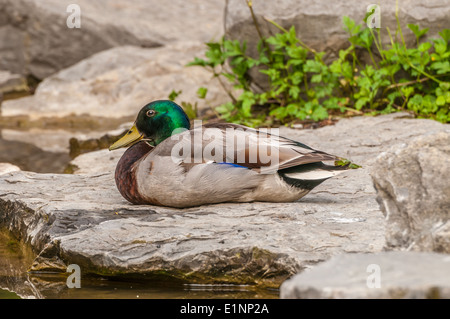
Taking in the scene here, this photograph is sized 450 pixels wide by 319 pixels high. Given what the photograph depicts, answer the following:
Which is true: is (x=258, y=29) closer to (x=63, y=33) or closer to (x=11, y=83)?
(x=63, y=33)

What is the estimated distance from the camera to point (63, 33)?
938 centimetres

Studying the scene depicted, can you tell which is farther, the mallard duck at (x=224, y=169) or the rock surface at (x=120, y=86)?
the rock surface at (x=120, y=86)

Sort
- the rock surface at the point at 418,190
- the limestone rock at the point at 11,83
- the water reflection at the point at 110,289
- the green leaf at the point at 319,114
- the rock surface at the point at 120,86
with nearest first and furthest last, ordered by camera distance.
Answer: the rock surface at the point at 418,190 < the water reflection at the point at 110,289 < the green leaf at the point at 319,114 < the rock surface at the point at 120,86 < the limestone rock at the point at 11,83

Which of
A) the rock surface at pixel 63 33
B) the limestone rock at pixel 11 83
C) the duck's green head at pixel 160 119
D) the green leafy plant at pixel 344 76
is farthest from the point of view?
the rock surface at pixel 63 33

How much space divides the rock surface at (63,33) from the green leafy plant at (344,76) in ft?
9.39

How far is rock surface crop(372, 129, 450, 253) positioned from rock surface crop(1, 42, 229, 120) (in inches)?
188

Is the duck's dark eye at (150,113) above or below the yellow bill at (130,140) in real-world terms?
above

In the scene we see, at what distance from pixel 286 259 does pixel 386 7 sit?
3418 millimetres

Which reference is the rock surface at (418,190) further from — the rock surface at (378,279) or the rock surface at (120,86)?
the rock surface at (120,86)

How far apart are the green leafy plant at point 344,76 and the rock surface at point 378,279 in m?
3.80

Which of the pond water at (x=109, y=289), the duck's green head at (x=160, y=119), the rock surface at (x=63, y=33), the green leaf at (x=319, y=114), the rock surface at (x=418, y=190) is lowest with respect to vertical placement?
the pond water at (x=109, y=289)

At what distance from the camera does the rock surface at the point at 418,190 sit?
2773 millimetres

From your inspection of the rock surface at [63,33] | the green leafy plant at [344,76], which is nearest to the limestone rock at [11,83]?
the rock surface at [63,33]
